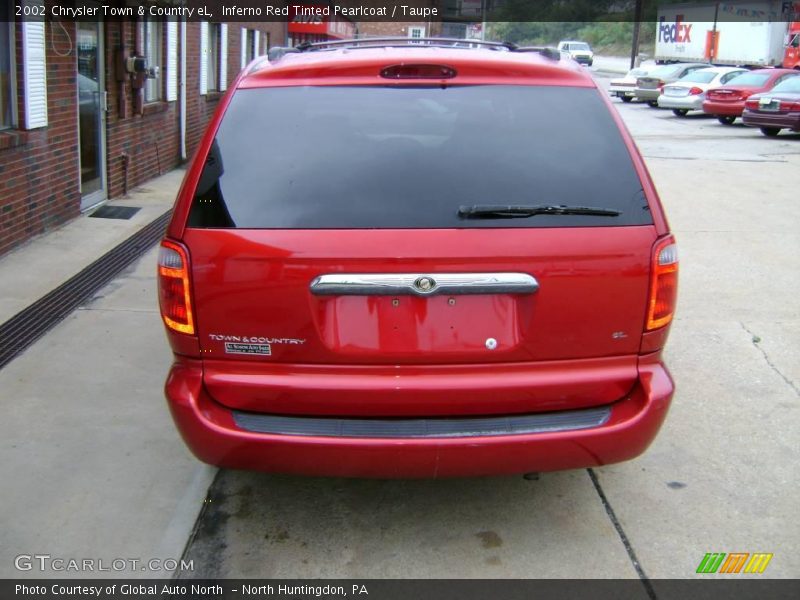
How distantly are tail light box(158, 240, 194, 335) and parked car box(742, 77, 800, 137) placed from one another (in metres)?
20.2

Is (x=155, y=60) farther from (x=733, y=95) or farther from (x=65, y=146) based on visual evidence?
(x=733, y=95)

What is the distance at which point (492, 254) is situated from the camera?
3031mm

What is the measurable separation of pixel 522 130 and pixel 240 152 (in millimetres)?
1045

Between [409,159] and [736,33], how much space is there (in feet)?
125

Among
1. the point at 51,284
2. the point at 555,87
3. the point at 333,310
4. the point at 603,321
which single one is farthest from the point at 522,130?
the point at 51,284

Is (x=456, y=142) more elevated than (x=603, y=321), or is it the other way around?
(x=456, y=142)

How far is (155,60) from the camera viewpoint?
12.1m

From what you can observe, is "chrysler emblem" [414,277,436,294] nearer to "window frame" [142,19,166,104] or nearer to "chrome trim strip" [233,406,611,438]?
"chrome trim strip" [233,406,611,438]

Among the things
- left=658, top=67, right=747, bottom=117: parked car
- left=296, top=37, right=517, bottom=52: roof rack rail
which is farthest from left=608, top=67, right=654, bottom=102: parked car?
left=296, top=37, right=517, bottom=52: roof rack rail

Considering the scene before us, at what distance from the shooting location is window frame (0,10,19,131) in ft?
24.2

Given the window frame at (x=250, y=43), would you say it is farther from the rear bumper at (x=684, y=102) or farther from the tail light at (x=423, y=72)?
the tail light at (x=423, y=72)

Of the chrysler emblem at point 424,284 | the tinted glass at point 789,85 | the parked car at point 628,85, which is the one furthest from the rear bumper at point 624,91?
the chrysler emblem at point 424,284

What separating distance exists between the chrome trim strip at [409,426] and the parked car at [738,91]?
75.3 feet

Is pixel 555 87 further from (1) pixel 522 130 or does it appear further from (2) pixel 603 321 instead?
(2) pixel 603 321
